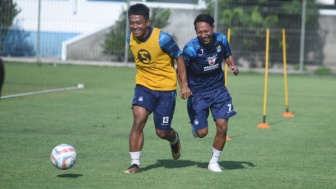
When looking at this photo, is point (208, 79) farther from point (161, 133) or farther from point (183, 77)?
point (161, 133)

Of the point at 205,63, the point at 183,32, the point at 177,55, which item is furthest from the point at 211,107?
the point at 183,32

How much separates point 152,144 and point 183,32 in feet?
64.2

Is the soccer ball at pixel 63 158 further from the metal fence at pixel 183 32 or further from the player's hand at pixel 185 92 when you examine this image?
the metal fence at pixel 183 32

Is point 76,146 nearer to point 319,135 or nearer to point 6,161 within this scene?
point 6,161

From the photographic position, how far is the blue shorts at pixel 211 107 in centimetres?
786

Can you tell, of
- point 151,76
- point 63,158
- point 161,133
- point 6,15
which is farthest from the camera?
point 6,15

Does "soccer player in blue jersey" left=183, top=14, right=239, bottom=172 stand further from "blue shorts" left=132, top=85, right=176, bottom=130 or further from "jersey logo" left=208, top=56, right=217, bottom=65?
"blue shorts" left=132, top=85, right=176, bottom=130

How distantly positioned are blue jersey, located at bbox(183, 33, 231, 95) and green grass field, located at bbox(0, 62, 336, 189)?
3.43 feet

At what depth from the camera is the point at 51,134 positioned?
1027 cm

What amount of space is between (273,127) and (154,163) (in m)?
4.81

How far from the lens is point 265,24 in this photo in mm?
28875

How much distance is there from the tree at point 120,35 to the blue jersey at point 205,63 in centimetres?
2099

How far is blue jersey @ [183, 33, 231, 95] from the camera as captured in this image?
777 cm

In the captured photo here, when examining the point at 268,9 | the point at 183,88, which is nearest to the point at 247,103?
the point at 183,88
